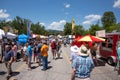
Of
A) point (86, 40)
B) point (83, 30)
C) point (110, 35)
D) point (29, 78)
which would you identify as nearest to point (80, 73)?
point (29, 78)

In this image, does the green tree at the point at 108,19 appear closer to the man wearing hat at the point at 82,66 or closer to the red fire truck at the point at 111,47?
the red fire truck at the point at 111,47

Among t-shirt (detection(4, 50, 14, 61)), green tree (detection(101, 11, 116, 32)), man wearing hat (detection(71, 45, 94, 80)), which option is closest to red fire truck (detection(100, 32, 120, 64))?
t-shirt (detection(4, 50, 14, 61))

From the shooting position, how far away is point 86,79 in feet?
17.4

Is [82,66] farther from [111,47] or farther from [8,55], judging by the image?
[111,47]

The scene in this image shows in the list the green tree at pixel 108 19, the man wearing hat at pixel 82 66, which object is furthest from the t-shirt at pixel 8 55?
the green tree at pixel 108 19

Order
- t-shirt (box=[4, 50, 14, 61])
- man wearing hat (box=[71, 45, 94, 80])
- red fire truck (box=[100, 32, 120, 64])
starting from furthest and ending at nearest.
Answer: red fire truck (box=[100, 32, 120, 64]) → t-shirt (box=[4, 50, 14, 61]) → man wearing hat (box=[71, 45, 94, 80])

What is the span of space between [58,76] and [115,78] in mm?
2921

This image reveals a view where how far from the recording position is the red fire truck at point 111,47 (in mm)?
14070

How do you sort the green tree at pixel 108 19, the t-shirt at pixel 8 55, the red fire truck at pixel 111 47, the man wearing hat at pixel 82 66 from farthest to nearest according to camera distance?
1. the green tree at pixel 108 19
2. the red fire truck at pixel 111 47
3. the t-shirt at pixel 8 55
4. the man wearing hat at pixel 82 66

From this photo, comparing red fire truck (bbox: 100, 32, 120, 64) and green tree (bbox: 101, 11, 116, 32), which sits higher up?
green tree (bbox: 101, 11, 116, 32)

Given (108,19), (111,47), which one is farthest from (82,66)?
(108,19)

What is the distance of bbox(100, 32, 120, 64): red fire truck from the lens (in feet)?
46.2

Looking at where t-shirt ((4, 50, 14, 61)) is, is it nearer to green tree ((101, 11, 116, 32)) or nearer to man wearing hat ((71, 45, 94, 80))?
man wearing hat ((71, 45, 94, 80))

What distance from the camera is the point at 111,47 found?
48.5 ft
